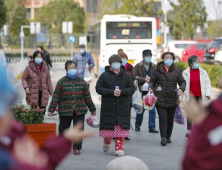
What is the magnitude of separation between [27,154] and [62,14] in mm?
80682

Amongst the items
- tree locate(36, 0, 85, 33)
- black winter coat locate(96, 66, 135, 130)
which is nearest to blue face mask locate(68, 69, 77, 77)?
black winter coat locate(96, 66, 135, 130)

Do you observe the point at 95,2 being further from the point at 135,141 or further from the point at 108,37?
the point at 135,141

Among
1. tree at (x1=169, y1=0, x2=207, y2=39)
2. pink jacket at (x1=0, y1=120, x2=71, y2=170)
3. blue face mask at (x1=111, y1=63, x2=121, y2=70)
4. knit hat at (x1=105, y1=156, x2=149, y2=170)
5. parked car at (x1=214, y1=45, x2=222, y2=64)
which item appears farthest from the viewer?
tree at (x1=169, y1=0, x2=207, y2=39)

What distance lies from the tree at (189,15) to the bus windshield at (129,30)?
98.3 feet

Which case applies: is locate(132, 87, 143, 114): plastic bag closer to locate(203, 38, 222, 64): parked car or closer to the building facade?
locate(203, 38, 222, 64): parked car

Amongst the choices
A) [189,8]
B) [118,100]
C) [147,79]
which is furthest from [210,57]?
[189,8]

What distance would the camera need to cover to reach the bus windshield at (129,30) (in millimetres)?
27438

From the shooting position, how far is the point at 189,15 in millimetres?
59688

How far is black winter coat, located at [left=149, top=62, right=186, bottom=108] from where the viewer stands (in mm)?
10758

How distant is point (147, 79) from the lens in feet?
39.2

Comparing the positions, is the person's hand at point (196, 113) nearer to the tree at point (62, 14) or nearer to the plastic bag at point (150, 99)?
the plastic bag at point (150, 99)

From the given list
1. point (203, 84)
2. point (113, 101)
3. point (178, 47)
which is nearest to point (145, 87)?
point (203, 84)

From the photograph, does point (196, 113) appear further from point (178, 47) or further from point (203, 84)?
point (178, 47)

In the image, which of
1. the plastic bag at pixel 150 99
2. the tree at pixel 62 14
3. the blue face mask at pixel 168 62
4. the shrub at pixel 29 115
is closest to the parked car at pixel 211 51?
the plastic bag at pixel 150 99
